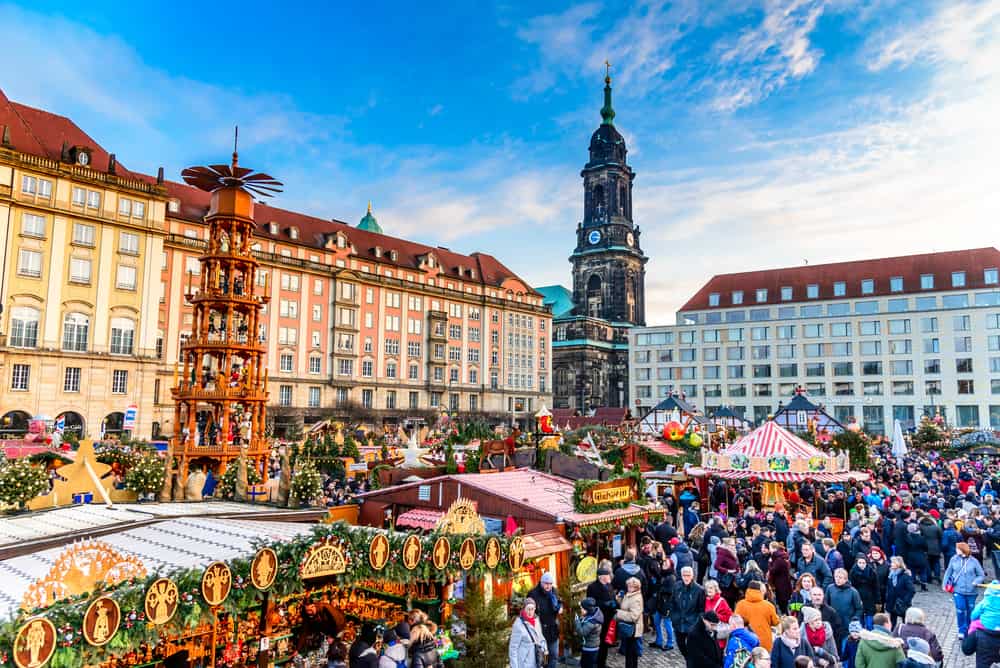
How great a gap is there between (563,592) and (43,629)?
757cm

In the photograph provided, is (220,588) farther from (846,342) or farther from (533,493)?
(846,342)

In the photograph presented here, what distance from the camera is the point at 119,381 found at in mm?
42938

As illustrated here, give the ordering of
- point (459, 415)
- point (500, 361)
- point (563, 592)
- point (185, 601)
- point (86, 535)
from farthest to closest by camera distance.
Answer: point (500, 361) < point (459, 415) < point (563, 592) < point (86, 535) < point (185, 601)

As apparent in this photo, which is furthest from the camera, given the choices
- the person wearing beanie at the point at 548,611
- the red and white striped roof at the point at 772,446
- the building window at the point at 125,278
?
the building window at the point at 125,278

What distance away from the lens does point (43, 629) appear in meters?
5.39

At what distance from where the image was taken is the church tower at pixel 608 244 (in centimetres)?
8906

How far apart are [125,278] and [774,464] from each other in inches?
1615

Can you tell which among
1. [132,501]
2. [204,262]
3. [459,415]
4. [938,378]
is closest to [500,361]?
[459,415]

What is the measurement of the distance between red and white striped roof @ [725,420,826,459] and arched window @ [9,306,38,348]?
39.6m

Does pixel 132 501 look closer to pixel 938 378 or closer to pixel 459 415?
pixel 459 415

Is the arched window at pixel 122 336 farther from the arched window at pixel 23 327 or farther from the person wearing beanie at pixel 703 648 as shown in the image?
the person wearing beanie at pixel 703 648

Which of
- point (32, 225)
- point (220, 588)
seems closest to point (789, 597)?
point (220, 588)

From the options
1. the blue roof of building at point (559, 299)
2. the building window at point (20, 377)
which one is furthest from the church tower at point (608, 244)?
the building window at point (20, 377)

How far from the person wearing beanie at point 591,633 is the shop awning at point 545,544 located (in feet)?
5.55
